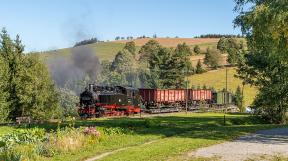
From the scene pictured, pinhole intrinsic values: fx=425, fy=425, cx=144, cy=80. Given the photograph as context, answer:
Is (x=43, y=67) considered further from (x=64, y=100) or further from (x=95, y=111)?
(x=64, y=100)

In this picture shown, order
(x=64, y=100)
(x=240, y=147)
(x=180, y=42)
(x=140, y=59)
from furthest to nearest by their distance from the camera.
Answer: (x=180, y=42), (x=140, y=59), (x=64, y=100), (x=240, y=147)

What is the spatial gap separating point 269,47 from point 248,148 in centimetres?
787

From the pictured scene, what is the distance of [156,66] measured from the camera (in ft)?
301

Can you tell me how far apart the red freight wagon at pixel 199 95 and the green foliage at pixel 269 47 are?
27869 millimetres

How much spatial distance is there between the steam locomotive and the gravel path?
24159 mm

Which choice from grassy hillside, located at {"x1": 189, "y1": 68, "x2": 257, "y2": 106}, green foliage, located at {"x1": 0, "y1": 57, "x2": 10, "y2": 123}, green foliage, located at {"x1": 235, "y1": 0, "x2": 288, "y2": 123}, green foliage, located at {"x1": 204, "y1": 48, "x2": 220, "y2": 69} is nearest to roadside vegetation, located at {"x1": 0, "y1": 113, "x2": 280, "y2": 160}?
green foliage, located at {"x1": 235, "y1": 0, "x2": 288, "y2": 123}

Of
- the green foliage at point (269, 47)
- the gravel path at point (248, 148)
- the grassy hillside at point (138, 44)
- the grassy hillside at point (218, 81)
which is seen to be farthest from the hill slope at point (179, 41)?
the gravel path at point (248, 148)

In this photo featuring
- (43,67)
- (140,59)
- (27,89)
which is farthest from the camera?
(140,59)

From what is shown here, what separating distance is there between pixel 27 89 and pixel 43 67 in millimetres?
4034

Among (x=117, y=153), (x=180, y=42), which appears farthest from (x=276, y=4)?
→ (x=180, y=42)

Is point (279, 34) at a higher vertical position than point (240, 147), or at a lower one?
higher

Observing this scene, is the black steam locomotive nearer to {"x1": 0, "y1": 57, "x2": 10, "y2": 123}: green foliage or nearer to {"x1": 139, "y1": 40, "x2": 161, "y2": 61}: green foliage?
{"x1": 0, "y1": 57, "x2": 10, "y2": 123}: green foliage

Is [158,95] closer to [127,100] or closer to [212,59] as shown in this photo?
[127,100]

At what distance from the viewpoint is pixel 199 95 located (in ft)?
230
